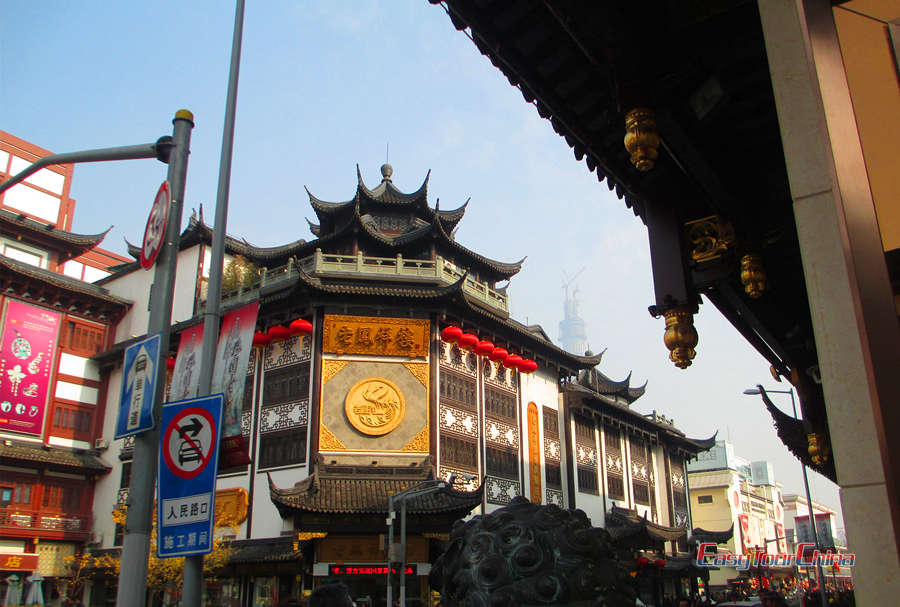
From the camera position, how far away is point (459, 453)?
27.8 meters

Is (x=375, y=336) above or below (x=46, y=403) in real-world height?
above

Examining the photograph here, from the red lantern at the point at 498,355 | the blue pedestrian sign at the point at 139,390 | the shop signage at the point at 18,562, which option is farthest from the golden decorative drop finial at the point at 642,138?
the shop signage at the point at 18,562

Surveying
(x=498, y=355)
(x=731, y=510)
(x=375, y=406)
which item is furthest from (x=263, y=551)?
(x=731, y=510)

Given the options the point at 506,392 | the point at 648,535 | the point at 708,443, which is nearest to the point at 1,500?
the point at 506,392

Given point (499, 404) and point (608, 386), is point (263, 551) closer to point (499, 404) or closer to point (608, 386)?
point (499, 404)

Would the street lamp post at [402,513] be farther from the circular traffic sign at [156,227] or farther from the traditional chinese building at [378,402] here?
the circular traffic sign at [156,227]

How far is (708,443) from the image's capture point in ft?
164

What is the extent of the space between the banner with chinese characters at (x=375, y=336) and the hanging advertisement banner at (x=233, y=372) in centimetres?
1888

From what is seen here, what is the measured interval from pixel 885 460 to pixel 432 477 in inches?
901

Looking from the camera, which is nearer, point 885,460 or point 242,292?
point 885,460

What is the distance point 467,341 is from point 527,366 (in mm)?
4268

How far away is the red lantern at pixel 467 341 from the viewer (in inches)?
1120

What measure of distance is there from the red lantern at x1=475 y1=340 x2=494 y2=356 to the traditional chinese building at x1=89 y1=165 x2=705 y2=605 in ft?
0.46

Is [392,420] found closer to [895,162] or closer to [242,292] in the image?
[242,292]
